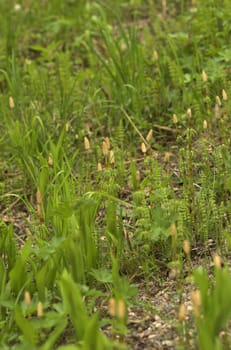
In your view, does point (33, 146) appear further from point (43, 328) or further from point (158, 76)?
point (43, 328)

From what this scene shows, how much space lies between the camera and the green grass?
260 cm

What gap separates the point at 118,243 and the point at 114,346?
23.9 inches

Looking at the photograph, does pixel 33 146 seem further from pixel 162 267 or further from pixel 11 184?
pixel 162 267

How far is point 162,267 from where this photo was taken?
2.97 metres

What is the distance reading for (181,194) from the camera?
339 centimetres

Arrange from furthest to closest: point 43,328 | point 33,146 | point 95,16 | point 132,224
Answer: point 95,16 < point 33,146 < point 132,224 < point 43,328

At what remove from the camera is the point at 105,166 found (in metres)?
3.39

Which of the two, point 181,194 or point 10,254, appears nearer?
point 10,254

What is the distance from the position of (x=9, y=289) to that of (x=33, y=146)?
43.8 inches

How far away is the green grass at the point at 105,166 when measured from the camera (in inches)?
102

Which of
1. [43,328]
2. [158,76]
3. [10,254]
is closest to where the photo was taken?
[43,328]

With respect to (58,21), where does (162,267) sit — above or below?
below

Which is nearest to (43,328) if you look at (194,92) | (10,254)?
(10,254)

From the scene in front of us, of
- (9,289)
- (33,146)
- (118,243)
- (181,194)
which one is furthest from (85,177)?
(9,289)
